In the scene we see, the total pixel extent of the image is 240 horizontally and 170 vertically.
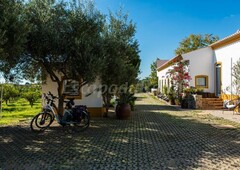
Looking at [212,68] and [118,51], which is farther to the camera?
[212,68]

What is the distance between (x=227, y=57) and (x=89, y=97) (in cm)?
1109

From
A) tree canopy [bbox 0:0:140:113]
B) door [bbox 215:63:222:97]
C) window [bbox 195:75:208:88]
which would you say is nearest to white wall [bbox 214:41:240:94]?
door [bbox 215:63:222:97]

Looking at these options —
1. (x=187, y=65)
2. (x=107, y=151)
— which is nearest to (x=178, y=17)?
(x=187, y=65)

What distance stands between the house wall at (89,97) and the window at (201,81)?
34.6 ft

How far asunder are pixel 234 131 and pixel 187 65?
465 inches

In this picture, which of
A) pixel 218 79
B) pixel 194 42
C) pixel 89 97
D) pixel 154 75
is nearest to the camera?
pixel 89 97

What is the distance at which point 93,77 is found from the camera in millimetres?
8367

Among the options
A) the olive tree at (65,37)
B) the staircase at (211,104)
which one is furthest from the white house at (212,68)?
the olive tree at (65,37)

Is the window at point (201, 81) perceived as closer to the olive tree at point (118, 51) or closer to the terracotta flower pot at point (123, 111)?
the olive tree at point (118, 51)

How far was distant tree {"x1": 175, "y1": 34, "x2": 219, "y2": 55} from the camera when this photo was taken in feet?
133

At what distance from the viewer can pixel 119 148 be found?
21.1ft

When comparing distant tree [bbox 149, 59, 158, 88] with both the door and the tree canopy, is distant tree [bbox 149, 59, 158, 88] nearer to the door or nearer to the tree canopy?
the door

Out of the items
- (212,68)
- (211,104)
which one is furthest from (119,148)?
(212,68)

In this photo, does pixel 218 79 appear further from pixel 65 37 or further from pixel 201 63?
pixel 65 37
